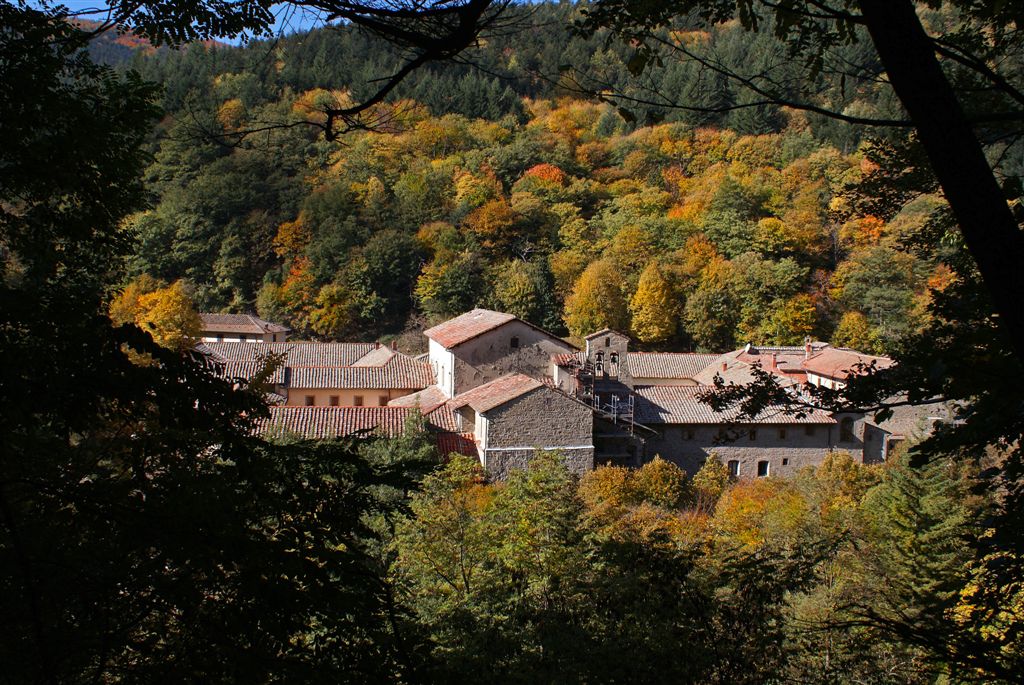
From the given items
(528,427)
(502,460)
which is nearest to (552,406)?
(528,427)

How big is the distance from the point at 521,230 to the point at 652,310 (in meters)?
12.4

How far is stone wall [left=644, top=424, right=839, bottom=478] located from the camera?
25.4 metres

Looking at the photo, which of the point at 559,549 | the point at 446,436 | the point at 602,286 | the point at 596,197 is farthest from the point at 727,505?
the point at 596,197

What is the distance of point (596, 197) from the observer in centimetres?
5275

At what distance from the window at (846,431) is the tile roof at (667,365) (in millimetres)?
7990

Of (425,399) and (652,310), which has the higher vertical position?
(652,310)

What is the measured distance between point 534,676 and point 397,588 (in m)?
2.22

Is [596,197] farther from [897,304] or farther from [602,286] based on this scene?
[897,304]

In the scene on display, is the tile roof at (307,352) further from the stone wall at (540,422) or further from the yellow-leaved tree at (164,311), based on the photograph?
the stone wall at (540,422)

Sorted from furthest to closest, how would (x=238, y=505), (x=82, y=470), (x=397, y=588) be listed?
(x=397, y=588)
(x=82, y=470)
(x=238, y=505)

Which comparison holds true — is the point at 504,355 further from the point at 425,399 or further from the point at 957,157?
the point at 957,157

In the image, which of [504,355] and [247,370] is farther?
[247,370]

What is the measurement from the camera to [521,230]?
49219 millimetres

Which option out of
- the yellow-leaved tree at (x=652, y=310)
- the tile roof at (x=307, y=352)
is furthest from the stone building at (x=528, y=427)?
the yellow-leaved tree at (x=652, y=310)
